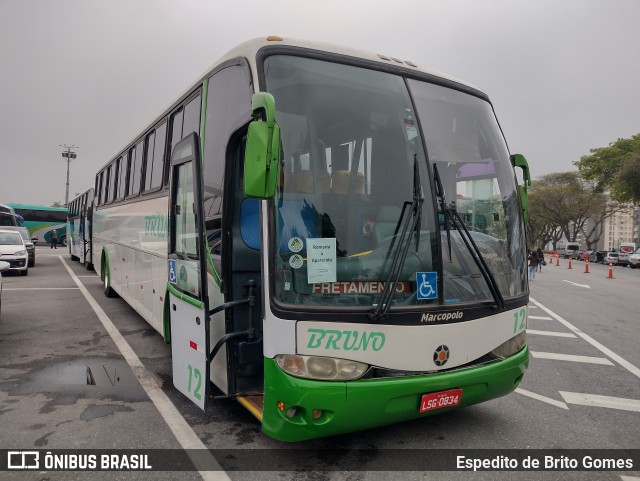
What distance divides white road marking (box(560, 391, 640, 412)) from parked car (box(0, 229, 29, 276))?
16273mm

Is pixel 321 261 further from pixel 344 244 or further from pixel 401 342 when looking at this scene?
pixel 401 342

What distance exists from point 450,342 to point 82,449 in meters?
2.90

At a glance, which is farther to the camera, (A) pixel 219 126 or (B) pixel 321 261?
(A) pixel 219 126

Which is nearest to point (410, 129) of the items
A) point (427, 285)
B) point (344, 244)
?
point (344, 244)

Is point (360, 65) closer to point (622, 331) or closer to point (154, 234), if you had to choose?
point (154, 234)

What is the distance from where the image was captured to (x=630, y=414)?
16.4ft

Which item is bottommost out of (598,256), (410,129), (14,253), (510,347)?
(598,256)

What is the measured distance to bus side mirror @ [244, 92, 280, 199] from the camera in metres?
3.29

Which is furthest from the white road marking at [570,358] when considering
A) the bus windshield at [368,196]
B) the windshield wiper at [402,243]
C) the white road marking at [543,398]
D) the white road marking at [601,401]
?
the windshield wiper at [402,243]

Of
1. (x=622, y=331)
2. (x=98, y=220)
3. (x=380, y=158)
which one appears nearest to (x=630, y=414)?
(x=380, y=158)

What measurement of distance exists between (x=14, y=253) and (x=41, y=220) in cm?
2965

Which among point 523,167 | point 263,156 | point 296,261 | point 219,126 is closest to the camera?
point 263,156

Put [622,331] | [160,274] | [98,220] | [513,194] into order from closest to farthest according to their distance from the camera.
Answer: [513,194] → [160,274] → [622,331] → [98,220]

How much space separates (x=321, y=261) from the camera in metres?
3.53
